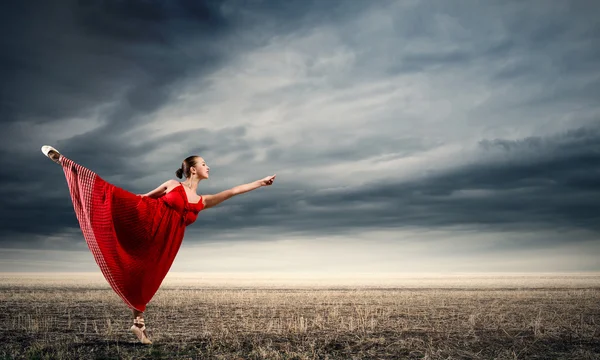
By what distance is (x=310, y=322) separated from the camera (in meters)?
14.2

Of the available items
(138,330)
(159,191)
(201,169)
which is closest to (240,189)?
(201,169)

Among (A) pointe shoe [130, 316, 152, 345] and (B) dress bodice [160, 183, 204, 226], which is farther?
(B) dress bodice [160, 183, 204, 226]

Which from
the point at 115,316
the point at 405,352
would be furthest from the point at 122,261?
the point at 115,316

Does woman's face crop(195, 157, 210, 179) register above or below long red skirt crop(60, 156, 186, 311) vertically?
above

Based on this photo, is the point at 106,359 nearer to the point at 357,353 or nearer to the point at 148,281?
the point at 148,281

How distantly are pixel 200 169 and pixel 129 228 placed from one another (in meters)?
1.68

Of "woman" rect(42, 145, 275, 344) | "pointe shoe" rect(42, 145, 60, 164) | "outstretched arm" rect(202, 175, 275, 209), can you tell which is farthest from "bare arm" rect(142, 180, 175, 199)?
"pointe shoe" rect(42, 145, 60, 164)

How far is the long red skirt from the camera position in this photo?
29.1ft

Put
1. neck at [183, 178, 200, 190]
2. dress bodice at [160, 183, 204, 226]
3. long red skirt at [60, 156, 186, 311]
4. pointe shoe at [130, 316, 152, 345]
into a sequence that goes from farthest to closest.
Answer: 1. neck at [183, 178, 200, 190]
2. dress bodice at [160, 183, 204, 226]
3. pointe shoe at [130, 316, 152, 345]
4. long red skirt at [60, 156, 186, 311]

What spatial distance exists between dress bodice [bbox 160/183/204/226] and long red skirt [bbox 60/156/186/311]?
86 millimetres

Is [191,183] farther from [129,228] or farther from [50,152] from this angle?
[50,152]

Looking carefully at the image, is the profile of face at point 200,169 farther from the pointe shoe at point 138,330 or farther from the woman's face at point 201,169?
the pointe shoe at point 138,330

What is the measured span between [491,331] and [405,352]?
4.21 meters

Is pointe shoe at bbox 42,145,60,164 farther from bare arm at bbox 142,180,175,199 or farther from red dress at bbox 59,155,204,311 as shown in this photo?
bare arm at bbox 142,180,175,199
